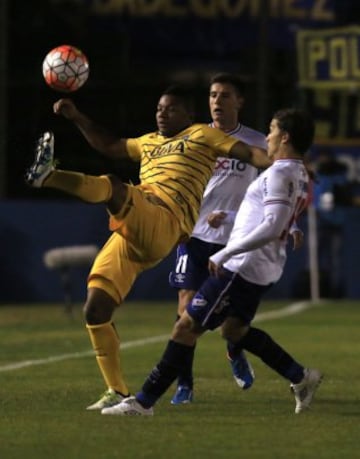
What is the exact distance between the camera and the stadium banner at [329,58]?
25.6 metres

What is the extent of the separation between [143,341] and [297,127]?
7413 millimetres

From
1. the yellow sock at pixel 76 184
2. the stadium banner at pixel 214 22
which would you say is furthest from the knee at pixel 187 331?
the stadium banner at pixel 214 22

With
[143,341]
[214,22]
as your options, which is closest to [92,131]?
[143,341]

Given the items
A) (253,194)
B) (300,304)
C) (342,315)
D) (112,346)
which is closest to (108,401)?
(112,346)

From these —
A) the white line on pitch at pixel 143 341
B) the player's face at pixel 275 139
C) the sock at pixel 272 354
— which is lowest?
the white line on pitch at pixel 143 341

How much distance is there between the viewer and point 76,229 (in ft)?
83.4

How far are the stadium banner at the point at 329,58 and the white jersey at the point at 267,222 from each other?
15401mm

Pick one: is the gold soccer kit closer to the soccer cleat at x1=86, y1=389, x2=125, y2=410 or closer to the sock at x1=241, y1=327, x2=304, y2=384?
the soccer cleat at x1=86, y1=389, x2=125, y2=410

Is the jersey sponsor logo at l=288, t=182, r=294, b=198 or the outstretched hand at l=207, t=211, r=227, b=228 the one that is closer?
the jersey sponsor logo at l=288, t=182, r=294, b=198

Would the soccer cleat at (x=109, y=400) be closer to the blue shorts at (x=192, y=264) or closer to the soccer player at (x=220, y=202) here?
the soccer player at (x=220, y=202)

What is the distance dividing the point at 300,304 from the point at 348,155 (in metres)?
3.20

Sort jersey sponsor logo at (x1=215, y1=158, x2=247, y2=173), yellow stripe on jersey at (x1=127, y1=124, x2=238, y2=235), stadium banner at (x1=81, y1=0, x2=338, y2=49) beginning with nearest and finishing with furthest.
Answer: yellow stripe on jersey at (x1=127, y1=124, x2=238, y2=235) < jersey sponsor logo at (x1=215, y1=158, x2=247, y2=173) < stadium banner at (x1=81, y1=0, x2=338, y2=49)

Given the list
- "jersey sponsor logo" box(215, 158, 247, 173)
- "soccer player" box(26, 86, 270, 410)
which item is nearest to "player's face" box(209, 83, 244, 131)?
"jersey sponsor logo" box(215, 158, 247, 173)

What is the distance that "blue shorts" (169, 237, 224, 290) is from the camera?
39.3 ft
